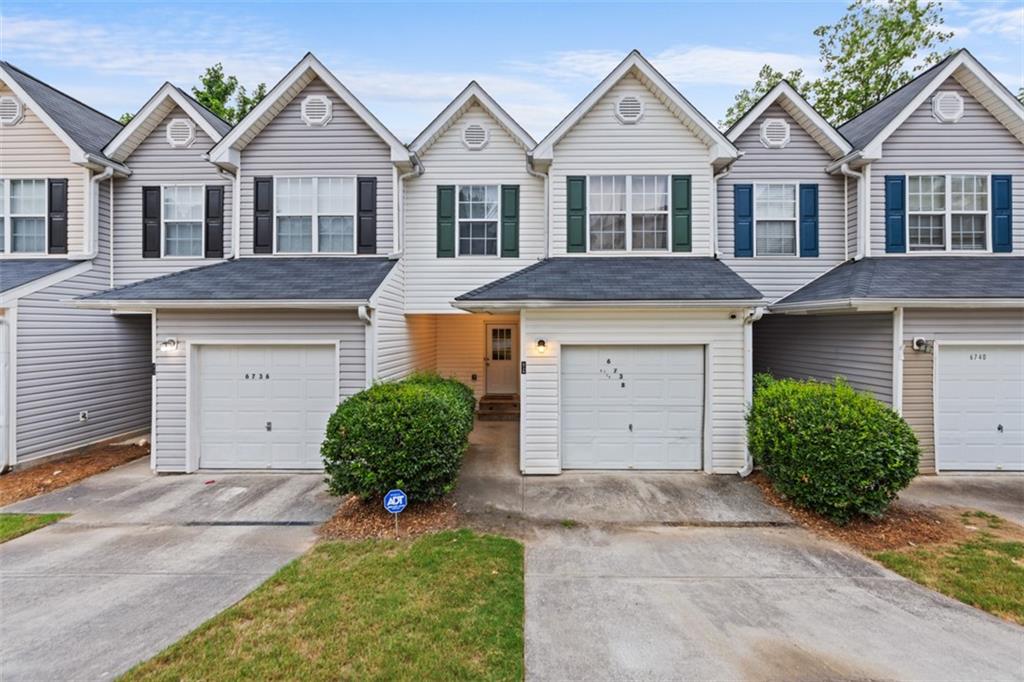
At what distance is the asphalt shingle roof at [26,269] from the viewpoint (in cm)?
830

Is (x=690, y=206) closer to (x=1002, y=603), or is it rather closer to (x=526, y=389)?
(x=526, y=389)

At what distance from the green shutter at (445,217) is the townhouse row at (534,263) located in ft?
0.21

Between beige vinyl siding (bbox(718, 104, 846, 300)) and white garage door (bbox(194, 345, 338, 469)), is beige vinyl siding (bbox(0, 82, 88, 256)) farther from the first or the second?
beige vinyl siding (bbox(718, 104, 846, 300))

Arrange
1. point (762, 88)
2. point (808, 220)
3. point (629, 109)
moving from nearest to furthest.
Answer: point (629, 109), point (808, 220), point (762, 88)

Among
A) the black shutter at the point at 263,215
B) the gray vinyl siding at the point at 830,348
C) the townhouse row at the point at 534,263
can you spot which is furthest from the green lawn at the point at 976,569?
the black shutter at the point at 263,215

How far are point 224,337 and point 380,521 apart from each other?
4820 mm

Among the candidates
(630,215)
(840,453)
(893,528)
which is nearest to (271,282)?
(630,215)

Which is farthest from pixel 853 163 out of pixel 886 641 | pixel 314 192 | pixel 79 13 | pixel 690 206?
pixel 79 13

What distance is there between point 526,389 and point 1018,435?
904 centimetres

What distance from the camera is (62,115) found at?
970 cm

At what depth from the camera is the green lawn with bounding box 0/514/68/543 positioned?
18.3ft

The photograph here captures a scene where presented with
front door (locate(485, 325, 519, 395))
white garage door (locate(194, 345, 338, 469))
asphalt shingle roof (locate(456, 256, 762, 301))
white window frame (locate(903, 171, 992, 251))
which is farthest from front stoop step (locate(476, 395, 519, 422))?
white window frame (locate(903, 171, 992, 251))

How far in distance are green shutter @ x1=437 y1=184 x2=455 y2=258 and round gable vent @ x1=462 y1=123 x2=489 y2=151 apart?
108 cm

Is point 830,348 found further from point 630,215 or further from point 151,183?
point 151,183
